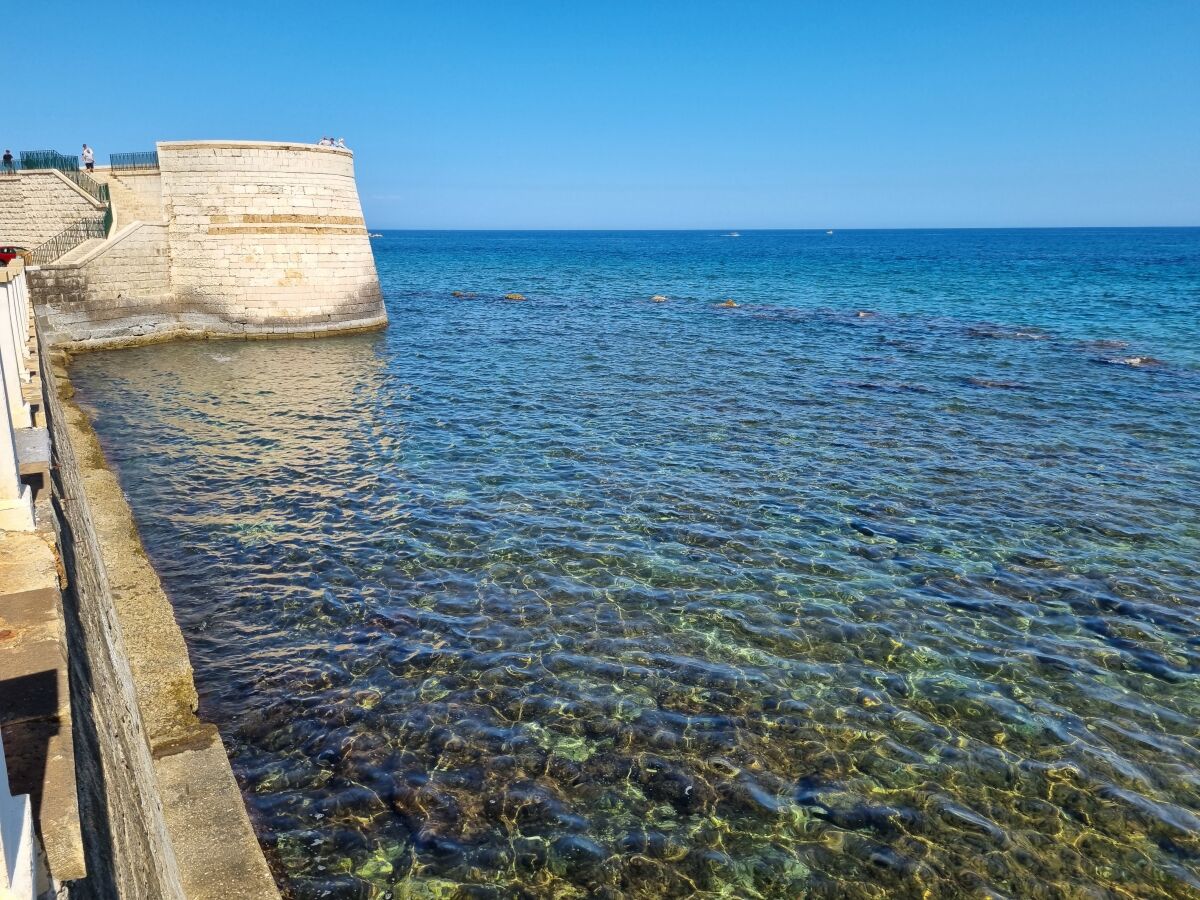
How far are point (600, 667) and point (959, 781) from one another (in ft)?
13.1

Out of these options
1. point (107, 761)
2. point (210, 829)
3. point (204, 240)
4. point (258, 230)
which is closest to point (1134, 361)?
point (210, 829)

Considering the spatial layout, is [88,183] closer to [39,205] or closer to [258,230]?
[39,205]

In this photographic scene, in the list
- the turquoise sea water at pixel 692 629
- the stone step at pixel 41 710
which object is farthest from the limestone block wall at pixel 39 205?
the stone step at pixel 41 710

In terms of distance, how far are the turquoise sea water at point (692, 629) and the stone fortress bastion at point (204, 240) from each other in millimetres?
7730

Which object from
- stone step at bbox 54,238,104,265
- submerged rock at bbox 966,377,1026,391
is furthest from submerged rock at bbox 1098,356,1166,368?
stone step at bbox 54,238,104,265

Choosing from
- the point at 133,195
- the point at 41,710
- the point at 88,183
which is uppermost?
the point at 88,183

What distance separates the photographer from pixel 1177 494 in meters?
14.7

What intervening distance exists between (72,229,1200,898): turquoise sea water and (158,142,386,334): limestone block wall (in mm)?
9209

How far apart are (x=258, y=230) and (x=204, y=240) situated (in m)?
2.15

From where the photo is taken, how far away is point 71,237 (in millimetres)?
31375

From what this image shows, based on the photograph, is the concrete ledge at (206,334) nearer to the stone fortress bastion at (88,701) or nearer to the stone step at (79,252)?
the stone step at (79,252)

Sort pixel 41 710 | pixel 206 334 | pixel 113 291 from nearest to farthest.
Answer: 1. pixel 41 710
2. pixel 113 291
3. pixel 206 334

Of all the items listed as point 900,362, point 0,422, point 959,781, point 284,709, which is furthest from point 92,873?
point 900,362

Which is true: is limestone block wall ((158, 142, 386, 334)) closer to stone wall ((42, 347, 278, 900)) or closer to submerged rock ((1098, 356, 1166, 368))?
stone wall ((42, 347, 278, 900))
